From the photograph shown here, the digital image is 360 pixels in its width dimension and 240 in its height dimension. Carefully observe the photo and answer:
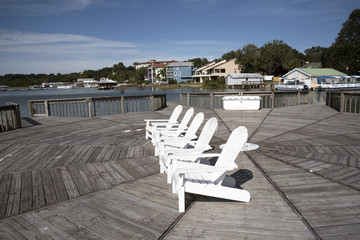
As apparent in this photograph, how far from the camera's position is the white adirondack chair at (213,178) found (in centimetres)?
281

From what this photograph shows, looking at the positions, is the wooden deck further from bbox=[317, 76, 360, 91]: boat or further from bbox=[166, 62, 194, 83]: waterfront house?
bbox=[166, 62, 194, 83]: waterfront house

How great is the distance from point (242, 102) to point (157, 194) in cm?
938

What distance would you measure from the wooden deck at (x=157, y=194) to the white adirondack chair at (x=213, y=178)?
15cm

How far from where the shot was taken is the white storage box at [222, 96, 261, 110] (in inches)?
464

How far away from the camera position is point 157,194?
3.32 metres

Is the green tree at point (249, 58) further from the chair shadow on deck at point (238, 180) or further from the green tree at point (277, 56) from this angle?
the chair shadow on deck at point (238, 180)

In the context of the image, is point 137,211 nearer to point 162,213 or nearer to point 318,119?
point 162,213

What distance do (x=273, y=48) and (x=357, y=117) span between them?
5799cm

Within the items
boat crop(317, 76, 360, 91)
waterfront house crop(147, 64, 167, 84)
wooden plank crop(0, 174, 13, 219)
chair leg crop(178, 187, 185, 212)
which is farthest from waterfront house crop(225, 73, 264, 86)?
chair leg crop(178, 187, 185, 212)

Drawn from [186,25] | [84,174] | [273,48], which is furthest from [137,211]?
[273,48]

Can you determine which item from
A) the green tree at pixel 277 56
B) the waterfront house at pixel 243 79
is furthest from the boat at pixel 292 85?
the green tree at pixel 277 56

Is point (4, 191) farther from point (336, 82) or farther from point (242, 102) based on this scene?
point (336, 82)

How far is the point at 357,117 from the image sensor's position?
9.00 m

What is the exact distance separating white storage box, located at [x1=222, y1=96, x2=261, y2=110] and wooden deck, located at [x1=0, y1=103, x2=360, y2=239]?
5.60 metres
